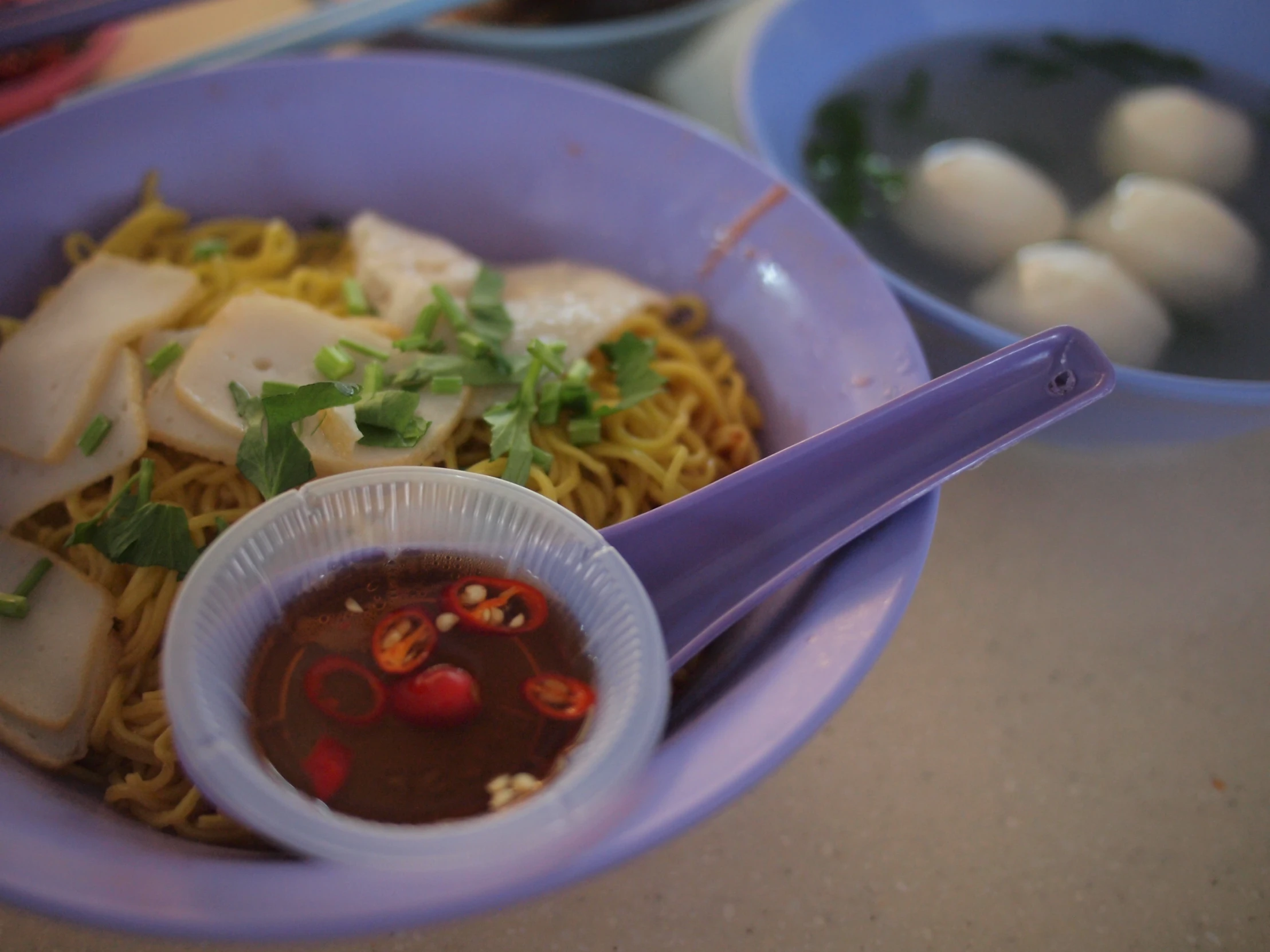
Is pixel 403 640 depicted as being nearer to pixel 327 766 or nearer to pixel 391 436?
pixel 327 766

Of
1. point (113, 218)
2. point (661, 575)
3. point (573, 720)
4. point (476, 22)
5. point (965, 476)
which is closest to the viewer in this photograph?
point (573, 720)

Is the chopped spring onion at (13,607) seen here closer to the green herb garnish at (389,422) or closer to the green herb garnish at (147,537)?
the green herb garnish at (147,537)

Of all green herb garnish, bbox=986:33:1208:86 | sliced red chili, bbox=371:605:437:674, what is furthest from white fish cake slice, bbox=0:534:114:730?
green herb garnish, bbox=986:33:1208:86

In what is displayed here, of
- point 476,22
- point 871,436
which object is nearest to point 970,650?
point 871,436

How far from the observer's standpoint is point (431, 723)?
2.57 feet

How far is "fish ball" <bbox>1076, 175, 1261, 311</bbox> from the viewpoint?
147 cm

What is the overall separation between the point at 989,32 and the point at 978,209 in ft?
2.22

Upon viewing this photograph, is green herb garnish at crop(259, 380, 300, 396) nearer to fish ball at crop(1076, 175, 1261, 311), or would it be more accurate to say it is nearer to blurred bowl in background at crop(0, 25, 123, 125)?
blurred bowl in background at crop(0, 25, 123, 125)

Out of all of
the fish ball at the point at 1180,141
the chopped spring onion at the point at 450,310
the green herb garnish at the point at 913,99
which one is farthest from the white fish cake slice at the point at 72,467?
the fish ball at the point at 1180,141

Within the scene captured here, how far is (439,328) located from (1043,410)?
29.0 inches

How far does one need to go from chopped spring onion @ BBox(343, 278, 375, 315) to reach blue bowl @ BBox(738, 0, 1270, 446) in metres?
0.67

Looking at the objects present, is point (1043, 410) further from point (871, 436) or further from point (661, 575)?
point (661, 575)

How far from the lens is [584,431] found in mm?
1090

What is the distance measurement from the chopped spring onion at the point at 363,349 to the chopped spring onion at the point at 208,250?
1.18ft
